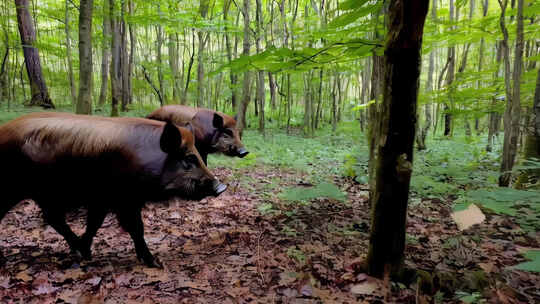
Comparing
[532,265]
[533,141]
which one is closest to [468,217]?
[532,265]

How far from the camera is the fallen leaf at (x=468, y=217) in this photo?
67.9 inches

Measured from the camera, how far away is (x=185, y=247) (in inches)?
134

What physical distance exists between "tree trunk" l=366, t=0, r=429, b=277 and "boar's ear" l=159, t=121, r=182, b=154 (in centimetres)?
183

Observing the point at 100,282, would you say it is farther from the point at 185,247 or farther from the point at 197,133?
the point at 197,133

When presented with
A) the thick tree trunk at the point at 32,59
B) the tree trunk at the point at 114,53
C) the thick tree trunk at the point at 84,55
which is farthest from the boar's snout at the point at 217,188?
the thick tree trunk at the point at 32,59

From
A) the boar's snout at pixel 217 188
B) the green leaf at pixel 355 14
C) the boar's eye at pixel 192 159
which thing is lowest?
the boar's snout at pixel 217 188

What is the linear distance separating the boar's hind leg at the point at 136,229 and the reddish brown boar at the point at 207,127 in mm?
2158

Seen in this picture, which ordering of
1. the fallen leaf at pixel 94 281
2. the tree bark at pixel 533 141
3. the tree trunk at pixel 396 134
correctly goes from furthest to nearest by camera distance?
the tree bark at pixel 533 141
the fallen leaf at pixel 94 281
the tree trunk at pixel 396 134

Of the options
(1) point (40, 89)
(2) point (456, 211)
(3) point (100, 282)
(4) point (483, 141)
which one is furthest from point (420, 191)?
(1) point (40, 89)

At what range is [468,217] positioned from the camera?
72.2 inches

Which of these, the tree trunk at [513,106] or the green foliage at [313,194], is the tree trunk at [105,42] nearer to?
the green foliage at [313,194]

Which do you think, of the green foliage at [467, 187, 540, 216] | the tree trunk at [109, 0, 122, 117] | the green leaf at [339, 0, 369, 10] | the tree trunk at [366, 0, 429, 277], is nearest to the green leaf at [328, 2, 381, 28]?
the green leaf at [339, 0, 369, 10]

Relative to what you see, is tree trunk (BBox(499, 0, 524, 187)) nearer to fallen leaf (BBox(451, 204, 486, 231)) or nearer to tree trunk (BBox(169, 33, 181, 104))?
fallen leaf (BBox(451, 204, 486, 231))

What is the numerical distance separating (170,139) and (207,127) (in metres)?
2.53
